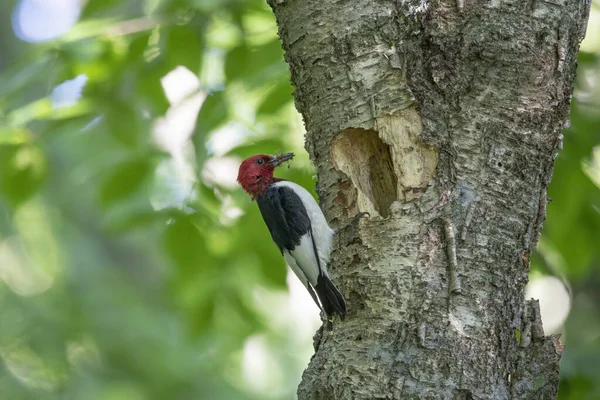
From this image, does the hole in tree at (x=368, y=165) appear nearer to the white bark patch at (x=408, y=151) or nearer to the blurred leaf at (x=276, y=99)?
the white bark patch at (x=408, y=151)

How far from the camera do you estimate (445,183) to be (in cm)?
269

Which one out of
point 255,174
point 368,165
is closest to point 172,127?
point 255,174

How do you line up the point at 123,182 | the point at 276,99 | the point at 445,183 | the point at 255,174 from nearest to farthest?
the point at 445,183 < the point at 276,99 < the point at 123,182 < the point at 255,174

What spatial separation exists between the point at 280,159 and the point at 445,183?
1626 mm

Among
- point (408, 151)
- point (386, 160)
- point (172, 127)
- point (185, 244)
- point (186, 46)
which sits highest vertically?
point (186, 46)

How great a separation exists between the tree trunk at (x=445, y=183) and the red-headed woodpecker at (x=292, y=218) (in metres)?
0.58

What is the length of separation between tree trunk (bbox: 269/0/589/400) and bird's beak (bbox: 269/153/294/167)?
1.14 m

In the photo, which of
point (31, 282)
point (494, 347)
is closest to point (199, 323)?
point (494, 347)

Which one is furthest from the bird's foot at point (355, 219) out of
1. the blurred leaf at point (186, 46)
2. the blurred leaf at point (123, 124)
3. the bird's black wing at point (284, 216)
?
the blurred leaf at point (123, 124)

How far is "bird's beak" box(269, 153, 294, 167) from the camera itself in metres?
4.10

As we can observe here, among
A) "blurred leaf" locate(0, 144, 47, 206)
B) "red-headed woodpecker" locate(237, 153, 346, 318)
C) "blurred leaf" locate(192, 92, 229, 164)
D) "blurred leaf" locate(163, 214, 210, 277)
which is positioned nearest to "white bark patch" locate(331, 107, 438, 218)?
"red-headed woodpecker" locate(237, 153, 346, 318)

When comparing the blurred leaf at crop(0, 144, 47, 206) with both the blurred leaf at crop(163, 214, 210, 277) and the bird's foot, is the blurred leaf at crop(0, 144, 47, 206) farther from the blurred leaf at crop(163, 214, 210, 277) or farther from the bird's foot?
the bird's foot

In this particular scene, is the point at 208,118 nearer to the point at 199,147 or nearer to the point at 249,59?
the point at 199,147

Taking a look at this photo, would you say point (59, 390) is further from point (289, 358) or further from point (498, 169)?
point (498, 169)
